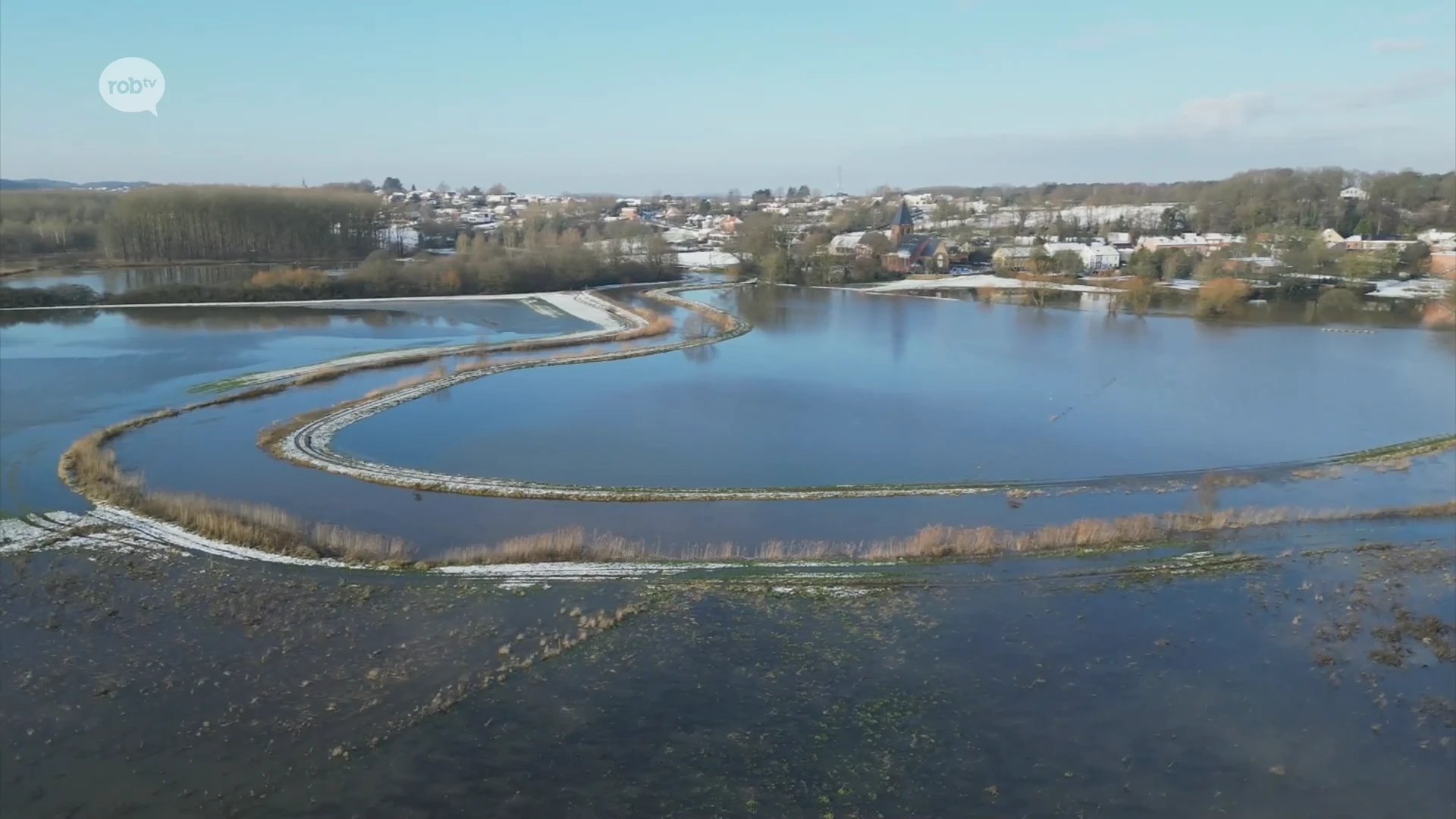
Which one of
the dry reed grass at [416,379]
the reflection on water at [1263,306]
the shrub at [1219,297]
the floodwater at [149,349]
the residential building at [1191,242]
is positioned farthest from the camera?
the residential building at [1191,242]

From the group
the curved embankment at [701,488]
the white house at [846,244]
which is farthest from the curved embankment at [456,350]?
the white house at [846,244]

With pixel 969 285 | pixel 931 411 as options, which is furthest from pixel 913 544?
pixel 969 285

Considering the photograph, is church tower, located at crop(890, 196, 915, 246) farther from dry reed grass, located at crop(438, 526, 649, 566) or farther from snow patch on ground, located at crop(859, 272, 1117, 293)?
dry reed grass, located at crop(438, 526, 649, 566)

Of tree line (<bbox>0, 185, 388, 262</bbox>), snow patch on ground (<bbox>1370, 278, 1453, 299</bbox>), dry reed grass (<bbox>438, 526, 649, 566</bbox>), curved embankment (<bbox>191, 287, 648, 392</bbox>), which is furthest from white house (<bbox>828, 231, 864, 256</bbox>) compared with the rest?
dry reed grass (<bbox>438, 526, 649, 566</bbox>)

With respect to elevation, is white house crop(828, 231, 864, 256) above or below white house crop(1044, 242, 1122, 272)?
above

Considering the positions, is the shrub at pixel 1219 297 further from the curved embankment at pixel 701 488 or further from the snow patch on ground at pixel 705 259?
the snow patch on ground at pixel 705 259

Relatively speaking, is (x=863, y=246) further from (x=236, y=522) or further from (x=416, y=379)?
(x=236, y=522)
